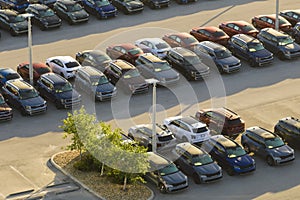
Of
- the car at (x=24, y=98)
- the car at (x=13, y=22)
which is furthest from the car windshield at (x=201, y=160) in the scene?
the car at (x=13, y=22)

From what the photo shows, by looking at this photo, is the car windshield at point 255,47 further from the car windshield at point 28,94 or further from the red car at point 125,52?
the car windshield at point 28,94

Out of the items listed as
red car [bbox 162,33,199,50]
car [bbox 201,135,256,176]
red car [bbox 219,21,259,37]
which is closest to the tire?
car [bbox 201,135,256,176]

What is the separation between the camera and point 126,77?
6334cm

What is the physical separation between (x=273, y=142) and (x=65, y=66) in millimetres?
16890

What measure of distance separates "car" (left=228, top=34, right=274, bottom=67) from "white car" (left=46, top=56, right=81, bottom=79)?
11773 millimetres

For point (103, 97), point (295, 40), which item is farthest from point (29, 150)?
point (295, 40)

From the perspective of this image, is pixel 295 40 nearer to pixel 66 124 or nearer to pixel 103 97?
pixel 103 97

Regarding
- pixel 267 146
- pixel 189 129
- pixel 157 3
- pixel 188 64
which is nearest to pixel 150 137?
pixel 189 129

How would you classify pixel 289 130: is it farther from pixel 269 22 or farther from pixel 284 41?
pixel 269 22

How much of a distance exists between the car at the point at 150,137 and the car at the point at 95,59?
10.4m

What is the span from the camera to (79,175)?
171 feet

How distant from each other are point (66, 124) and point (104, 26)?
22.8 metres

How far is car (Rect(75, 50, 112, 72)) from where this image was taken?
65250 millimetres

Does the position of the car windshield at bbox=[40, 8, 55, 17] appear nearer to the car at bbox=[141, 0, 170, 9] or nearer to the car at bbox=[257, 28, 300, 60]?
the car at bbox=[141, 0, 170, 9]
